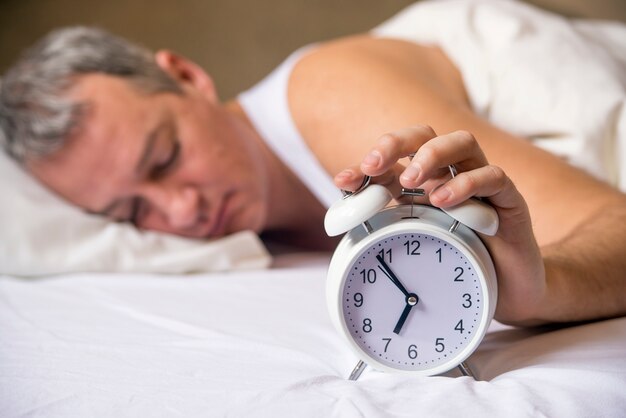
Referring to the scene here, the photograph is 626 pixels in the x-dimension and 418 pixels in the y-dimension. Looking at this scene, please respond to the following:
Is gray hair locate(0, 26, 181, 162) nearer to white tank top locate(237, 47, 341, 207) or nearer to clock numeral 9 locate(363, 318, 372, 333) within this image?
white tank top locate(237, 47, 341, 207)

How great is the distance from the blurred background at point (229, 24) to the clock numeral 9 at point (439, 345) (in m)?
1.49

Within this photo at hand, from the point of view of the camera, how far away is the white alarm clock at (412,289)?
2.19 feet

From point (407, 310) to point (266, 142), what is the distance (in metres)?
0.82

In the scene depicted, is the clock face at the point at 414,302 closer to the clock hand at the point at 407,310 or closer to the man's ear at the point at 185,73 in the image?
the clock hand at the point at 407,310

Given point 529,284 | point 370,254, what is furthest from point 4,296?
point 529,284

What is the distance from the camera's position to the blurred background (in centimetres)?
201

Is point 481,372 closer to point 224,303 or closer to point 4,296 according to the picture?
point 224,303

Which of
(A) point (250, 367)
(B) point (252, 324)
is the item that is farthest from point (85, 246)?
(A) point (250, 367)

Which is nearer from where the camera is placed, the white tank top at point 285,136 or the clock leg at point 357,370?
the clock leg at point 357,370

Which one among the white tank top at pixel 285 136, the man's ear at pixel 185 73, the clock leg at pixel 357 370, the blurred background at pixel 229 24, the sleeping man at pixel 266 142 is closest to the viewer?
the clock leg at pixel 357 370

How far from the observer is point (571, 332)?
80cm

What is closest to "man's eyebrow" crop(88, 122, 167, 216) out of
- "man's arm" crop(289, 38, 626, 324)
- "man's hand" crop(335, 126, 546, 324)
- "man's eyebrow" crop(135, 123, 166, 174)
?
"man's eyebrow" crop(135, 123, 166, 174)

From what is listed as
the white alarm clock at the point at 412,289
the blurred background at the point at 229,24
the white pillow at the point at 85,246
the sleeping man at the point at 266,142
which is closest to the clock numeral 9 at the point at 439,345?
the white alarm clock at the point at 412,289

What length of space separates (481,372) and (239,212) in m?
0.78
